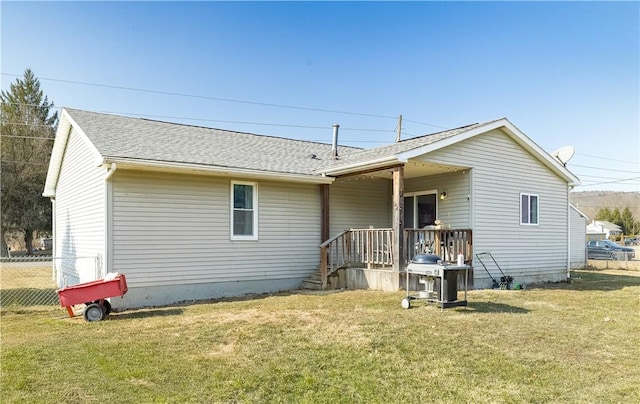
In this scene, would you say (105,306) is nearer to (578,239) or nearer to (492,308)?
(492,308)

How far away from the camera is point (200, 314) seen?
7.59m

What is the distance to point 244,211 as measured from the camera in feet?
34.9

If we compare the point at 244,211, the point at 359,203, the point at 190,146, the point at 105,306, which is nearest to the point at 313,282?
the point at 244,211

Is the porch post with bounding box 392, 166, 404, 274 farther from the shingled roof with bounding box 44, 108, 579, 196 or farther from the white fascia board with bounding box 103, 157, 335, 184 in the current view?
the white fascia board with bounding box 103, 157, 335, 184

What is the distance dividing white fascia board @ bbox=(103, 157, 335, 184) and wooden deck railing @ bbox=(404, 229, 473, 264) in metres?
2.90

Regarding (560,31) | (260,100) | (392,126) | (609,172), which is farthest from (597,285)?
(609,172)

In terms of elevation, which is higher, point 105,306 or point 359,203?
point 359,203

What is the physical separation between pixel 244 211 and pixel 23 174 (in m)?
29.0

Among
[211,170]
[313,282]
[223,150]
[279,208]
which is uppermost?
[223,150]

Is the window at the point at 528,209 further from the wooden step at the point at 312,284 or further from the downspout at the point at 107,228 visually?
the downspout at the point at 107,228

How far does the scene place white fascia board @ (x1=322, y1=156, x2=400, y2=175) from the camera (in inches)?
388

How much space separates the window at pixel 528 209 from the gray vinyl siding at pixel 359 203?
3.99m

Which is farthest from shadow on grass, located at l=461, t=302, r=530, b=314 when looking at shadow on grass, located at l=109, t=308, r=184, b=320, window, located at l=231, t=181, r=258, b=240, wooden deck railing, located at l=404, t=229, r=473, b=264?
shadow on grass, located at l=109, t=308, r=184, b=320

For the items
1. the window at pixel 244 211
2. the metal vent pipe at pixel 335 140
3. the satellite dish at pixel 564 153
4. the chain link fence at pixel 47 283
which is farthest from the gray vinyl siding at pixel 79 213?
the satellite dish at pixel 564 153
